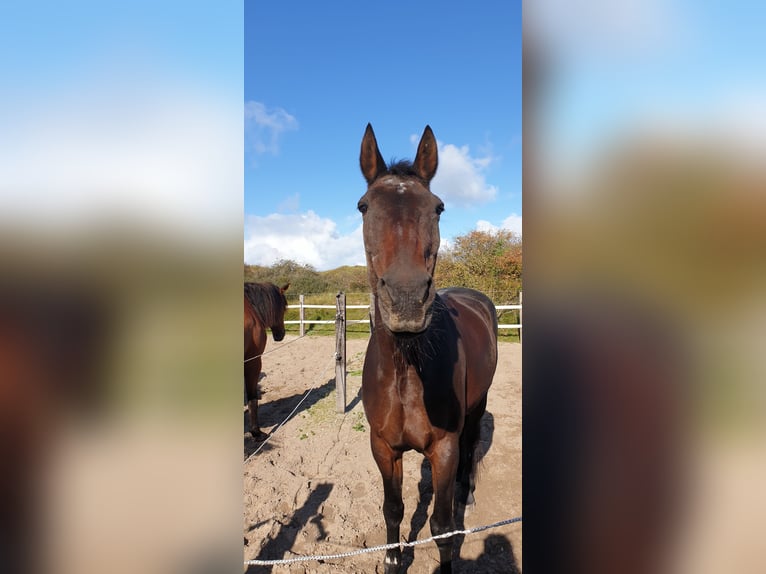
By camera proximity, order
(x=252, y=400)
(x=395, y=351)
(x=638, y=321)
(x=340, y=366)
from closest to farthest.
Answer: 1. (x=638, y=321)
2. (x=395, y=351)
3. (x=252, y=400)
4. (x=340, y=366)

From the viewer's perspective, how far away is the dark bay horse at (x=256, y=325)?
17.5 feet

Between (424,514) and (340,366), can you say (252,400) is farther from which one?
(424,514)

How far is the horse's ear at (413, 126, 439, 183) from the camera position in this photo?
218cm

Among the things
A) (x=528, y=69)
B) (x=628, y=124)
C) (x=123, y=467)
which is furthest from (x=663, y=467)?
(x=123, y=467)

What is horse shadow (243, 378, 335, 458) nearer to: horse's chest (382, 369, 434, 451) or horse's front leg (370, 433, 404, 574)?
horse's front leg (370, 433, 404, 574)

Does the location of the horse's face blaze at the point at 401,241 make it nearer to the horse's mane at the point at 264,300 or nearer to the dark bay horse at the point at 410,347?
the dark bay horse at the point at 410,347

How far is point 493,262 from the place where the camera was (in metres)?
15.9

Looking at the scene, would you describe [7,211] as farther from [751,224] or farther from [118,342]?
[751,224]

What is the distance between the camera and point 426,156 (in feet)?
7.25

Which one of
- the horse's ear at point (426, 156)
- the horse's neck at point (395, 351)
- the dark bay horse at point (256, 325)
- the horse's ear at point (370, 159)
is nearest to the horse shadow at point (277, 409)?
the dark bay horse at point (256, 325)

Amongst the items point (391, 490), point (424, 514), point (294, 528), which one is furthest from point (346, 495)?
point (391, 490)

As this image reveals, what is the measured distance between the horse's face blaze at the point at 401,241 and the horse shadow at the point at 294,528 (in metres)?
2.64

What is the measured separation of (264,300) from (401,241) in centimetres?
490

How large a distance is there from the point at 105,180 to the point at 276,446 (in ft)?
17.5
